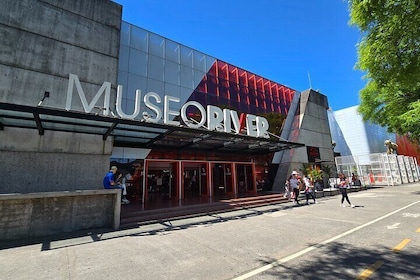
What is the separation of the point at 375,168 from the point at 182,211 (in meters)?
28.4

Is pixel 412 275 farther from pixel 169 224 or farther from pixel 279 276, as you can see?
pixel 169 224

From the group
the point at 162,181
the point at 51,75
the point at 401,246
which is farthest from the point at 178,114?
the point at 401,246

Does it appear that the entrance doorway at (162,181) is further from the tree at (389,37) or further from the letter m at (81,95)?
the tree at (389,37)

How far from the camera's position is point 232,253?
4.85 m

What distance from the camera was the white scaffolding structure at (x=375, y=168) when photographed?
2608 centimetres

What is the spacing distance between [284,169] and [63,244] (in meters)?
17.1

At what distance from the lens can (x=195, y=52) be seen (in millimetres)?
16406

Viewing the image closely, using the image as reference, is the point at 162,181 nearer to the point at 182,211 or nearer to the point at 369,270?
the point at 182,211

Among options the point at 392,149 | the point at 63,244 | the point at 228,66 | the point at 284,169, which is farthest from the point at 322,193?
the point at 392,149

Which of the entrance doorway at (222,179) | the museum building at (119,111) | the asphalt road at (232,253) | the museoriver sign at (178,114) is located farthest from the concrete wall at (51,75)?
the entrance doorway at (222,179)

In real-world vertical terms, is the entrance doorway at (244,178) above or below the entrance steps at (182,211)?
above

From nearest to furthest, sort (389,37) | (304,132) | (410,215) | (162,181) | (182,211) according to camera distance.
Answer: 1. (389,37)
2. (410,215)
3. (182,211)
4. (162,181)
5. (304,132)

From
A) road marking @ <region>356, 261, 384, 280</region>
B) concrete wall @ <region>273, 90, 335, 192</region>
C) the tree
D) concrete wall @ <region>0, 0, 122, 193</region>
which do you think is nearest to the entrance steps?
concrete wall @ <region>0, 0, 122, 193</region>

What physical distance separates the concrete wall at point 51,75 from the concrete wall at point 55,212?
1.36m
